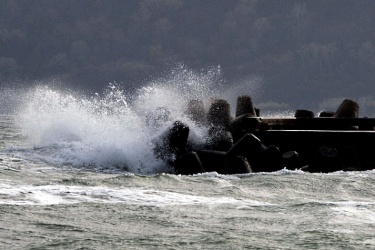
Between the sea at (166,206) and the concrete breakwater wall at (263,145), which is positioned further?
the concrete breakwater wall at (263,145)

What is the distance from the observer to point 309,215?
35.2 ft

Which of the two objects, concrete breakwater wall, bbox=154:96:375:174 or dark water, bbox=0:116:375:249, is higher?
concrete breakwater wall, bbox=154:96:375:174

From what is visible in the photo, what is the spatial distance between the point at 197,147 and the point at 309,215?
7.89m

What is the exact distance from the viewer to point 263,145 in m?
17.3

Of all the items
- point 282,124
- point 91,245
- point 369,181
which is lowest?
point 91,245

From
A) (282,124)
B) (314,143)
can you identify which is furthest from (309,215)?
(282,124)

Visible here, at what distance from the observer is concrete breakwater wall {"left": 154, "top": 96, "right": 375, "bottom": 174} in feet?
54.7

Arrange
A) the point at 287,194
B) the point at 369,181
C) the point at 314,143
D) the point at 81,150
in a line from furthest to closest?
1. the point at 81,150
2. the point at 314,143
3. the point at 369,181
4. the point at 287,194

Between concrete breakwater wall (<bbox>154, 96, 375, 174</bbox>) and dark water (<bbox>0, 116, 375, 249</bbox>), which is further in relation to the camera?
concrete breakwater wall (<bbox>154, 96, 375, 174</bbox>)

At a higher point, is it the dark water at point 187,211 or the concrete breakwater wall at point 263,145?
the concrete breakwater wall at point 263,145

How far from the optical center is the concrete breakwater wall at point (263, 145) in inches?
656

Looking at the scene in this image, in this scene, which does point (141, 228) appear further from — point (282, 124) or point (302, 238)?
point (282, 124)

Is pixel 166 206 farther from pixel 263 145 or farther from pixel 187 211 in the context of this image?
pixel 263 145

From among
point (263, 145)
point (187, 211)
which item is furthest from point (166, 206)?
point (263, 145)
